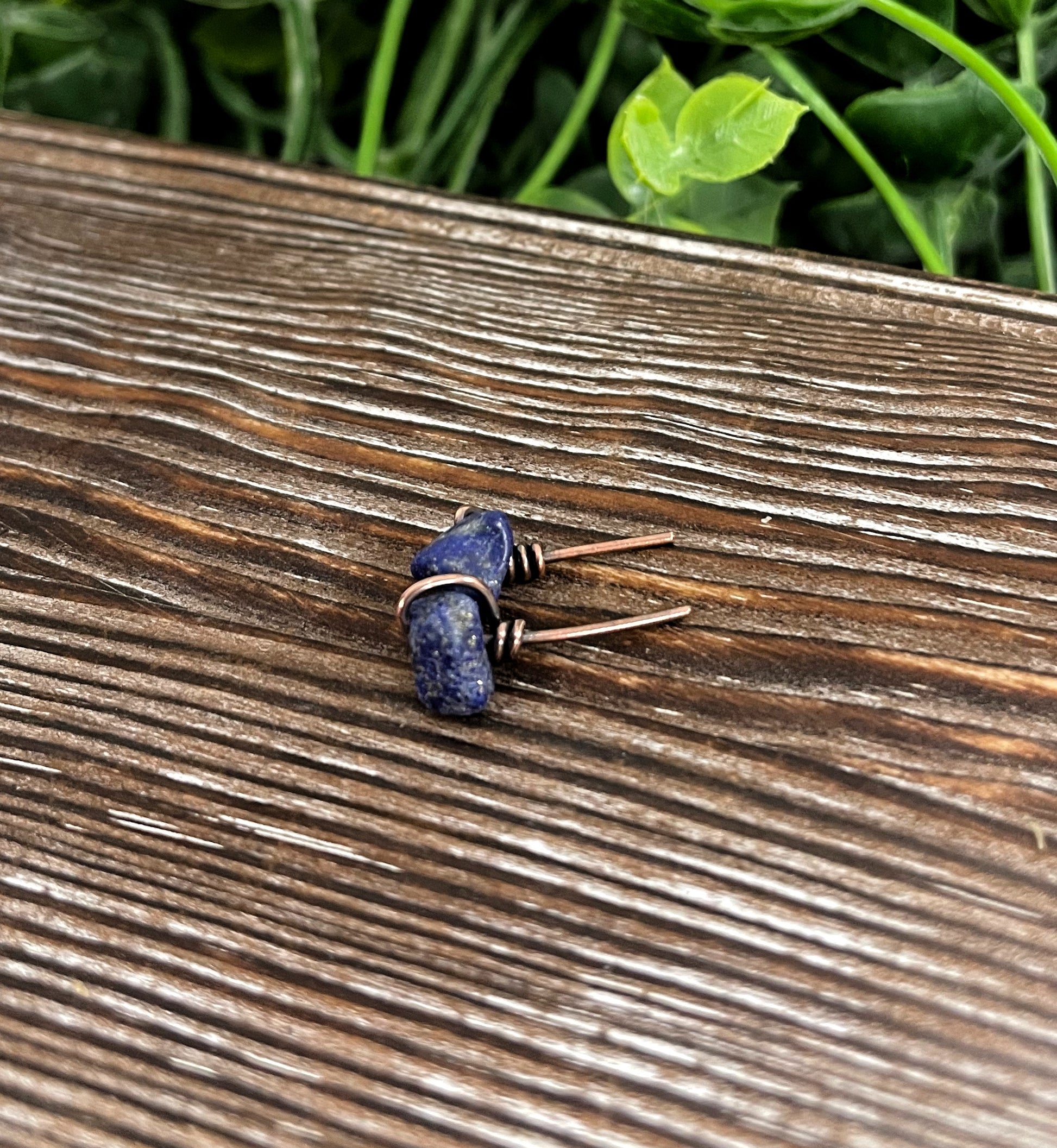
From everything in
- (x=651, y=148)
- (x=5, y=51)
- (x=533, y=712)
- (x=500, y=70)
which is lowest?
(x=533, y=712)

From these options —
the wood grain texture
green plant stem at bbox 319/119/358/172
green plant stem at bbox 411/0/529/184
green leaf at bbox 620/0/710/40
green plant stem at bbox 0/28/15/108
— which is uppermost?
green plant stem at bbox 411/0/529/184

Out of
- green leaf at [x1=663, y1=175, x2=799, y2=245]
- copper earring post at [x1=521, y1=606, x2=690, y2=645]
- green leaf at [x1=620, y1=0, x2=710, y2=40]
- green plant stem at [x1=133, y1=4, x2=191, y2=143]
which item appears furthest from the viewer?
green plant stem at [x1=133, y1=4, x2=191, y2=143]

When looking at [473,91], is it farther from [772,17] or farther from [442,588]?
[442,588]

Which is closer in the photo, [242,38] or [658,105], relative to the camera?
[658,105]

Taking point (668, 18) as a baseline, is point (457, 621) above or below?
below

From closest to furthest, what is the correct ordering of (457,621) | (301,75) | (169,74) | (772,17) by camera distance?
(457,621) < (772,17) < (301,75) < (169,74)

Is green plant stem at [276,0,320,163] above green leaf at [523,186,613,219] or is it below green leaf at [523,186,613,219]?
above

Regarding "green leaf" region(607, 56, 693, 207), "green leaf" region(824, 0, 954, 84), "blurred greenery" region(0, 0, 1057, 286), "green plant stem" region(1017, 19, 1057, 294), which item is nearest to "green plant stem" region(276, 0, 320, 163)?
"blurred greenery" region(0, 0, 1057, 286)

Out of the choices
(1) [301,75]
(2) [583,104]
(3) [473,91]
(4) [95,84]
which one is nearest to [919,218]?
(2) [583,104]

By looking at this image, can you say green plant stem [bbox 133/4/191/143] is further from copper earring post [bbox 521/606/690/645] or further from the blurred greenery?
copper earring post [bbox 521/606/690/645]
